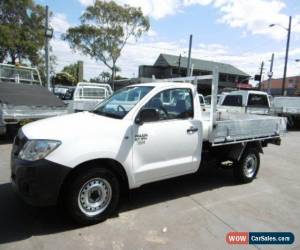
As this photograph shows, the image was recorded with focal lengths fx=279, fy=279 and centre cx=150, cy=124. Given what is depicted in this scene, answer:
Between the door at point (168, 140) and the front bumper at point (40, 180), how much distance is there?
108cm

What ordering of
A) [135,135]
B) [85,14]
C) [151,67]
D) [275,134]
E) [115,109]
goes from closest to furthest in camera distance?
[135,135]
[115,109]
[275,134]
[85,14]
[151,67]

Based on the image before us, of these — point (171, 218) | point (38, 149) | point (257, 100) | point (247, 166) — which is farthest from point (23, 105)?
point (257, 100)

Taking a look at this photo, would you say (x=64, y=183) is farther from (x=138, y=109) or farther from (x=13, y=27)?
(x=13, y=27)

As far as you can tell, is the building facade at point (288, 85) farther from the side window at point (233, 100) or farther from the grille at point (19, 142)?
the grille at point (19, 142)

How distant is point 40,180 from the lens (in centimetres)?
326

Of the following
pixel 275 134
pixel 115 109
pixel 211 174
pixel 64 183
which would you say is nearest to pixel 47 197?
pixel 64 183

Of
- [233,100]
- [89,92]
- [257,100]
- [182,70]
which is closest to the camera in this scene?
[89,92]

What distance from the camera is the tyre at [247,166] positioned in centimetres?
555

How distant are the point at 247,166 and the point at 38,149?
13.7 ft

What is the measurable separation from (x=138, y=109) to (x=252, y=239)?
230cm

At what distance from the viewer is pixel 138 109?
4012mm

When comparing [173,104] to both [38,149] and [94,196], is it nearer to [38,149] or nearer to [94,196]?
[94,196]

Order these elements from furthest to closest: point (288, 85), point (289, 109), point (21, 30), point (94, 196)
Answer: point (288, 85) < point (21, 30) < point (289, 109) < point (94, 196)

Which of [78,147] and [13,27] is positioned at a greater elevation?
[13,27]
